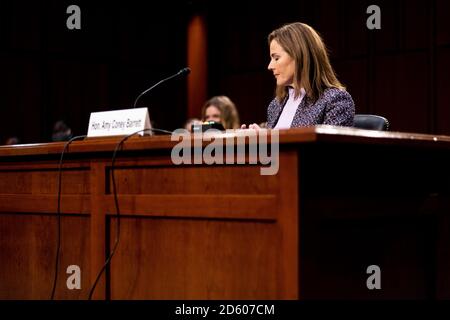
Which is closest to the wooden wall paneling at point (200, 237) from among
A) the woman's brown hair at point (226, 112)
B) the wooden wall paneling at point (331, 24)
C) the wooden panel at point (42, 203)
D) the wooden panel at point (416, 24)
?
the wooden panel at point (42, 203)

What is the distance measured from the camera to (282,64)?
3.02 meters

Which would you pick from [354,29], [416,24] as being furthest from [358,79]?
[416,24]

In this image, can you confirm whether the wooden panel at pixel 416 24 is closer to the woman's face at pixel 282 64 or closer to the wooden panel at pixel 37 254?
the woman's face at pixel 282 64

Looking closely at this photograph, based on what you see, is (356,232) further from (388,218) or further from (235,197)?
(235,197)

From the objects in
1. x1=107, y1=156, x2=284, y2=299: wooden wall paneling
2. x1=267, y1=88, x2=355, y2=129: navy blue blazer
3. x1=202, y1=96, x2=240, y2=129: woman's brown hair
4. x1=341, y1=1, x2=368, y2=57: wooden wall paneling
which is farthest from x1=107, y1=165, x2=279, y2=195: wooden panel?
x1=341, y1=1, x2=368, y2=57: wooden wall paneling

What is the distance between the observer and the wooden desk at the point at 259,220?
5.99ft

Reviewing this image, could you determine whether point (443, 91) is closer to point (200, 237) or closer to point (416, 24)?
point (416, 24)

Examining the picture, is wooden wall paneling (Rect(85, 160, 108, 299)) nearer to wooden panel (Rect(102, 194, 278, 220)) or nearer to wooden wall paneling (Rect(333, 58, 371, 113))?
wooden panel (Rect(102, 194, 278, 220))

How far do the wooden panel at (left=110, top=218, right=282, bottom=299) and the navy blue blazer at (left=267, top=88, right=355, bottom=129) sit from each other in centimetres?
106

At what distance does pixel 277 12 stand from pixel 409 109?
2066mm

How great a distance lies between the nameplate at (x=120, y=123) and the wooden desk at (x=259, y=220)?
17cm

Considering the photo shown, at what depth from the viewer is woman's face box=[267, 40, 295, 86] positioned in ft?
9.86

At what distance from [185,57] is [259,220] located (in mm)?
7032
